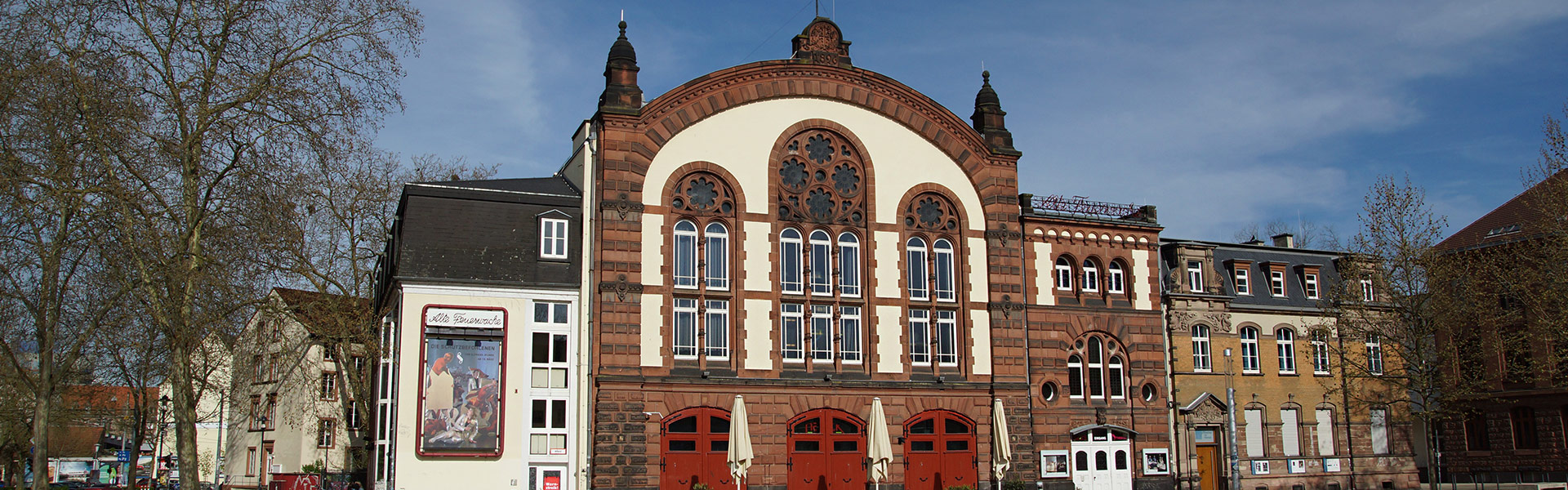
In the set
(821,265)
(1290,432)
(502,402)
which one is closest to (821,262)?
(821,265)

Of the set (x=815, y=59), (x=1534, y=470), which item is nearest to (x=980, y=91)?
(x=815, y=59)

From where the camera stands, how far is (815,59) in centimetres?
3788

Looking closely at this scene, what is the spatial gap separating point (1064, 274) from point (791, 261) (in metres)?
9.85

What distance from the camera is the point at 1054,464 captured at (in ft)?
125

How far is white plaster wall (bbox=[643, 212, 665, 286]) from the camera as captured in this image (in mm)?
34062

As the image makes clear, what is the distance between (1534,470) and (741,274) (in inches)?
1306

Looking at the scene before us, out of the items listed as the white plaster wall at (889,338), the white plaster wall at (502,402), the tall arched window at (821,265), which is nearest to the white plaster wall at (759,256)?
the tall arched window at (821,265)

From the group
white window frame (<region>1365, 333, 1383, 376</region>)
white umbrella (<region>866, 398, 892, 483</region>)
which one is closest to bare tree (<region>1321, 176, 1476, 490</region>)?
white window frame (<region>1365, 333, 1383, 376</region>)

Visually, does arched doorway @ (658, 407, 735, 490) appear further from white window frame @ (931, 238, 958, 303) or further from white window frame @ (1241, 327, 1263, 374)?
white window frame @ (1241, 327, 1263, 374)

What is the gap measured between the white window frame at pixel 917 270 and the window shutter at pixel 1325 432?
1657 centimetres

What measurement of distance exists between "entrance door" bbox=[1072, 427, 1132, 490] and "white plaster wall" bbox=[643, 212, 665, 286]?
47.8ft

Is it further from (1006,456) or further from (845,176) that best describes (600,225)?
(1006,456)

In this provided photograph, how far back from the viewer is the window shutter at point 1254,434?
41781mm

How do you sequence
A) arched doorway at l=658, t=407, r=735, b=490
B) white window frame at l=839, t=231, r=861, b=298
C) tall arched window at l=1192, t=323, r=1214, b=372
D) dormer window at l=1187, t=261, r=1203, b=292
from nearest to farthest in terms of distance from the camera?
1. arched doorway at l=658, t=407, r=735, b=490
2. white window frame at l=839, t=231, r=861, b=298
3. tall arched window at l=1192, t=323, r=1214, b=372
4. dormer window at l=1187, t=261, r=1203, b=292
